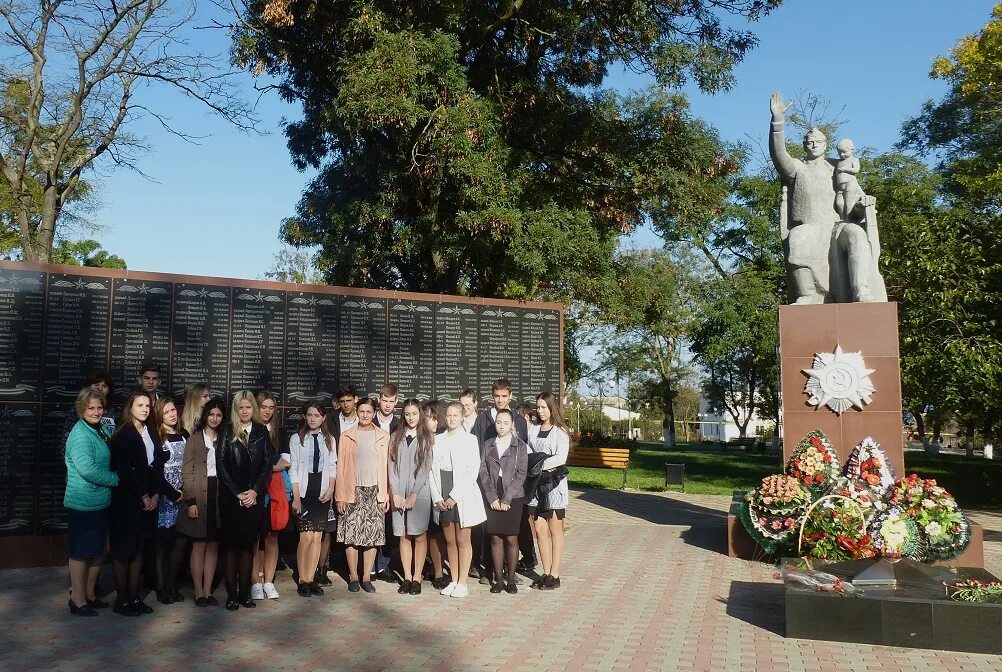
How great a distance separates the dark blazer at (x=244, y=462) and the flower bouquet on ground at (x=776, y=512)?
4925 millimetres

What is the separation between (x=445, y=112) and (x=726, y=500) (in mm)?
8913

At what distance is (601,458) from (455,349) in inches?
525

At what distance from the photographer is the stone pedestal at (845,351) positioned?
948cm

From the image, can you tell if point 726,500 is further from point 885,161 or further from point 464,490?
point 885,161

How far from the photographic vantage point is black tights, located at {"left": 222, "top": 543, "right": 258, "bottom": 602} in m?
7.12

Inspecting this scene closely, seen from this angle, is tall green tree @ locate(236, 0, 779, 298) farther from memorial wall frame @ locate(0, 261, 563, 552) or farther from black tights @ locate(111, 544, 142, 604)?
black tights @ locate(111, 544, 142, 604)

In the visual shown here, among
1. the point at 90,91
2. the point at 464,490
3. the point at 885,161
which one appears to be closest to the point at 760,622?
the point at 464,490

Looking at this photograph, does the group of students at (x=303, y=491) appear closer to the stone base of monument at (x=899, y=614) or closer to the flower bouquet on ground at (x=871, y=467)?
the stone base of monument at (x=899, y=614)

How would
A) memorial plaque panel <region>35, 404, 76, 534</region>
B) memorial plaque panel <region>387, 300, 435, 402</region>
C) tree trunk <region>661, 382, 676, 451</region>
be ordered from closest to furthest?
1. memorial plaque panel <region>35, 404, 76, 534</region>
2. memorial plaque panel <region>387, 300, 435, 402</region>
3. tree trunk <region>661, 382, 676, 451</region>

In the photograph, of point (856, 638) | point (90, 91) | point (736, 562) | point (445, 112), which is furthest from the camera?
point (90, 91)

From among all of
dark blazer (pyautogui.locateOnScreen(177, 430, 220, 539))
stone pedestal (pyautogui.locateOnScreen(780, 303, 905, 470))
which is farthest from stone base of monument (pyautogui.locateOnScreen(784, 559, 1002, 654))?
dark blazer (pyautogui.locateOnScreen(177, 430, 220, 539))

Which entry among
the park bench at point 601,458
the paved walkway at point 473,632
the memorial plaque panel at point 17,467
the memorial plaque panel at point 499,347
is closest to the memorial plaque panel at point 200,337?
the memorial plaque panel at point 17,467

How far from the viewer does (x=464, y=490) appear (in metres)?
7.78

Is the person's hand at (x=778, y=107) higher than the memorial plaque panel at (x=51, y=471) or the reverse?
higher
